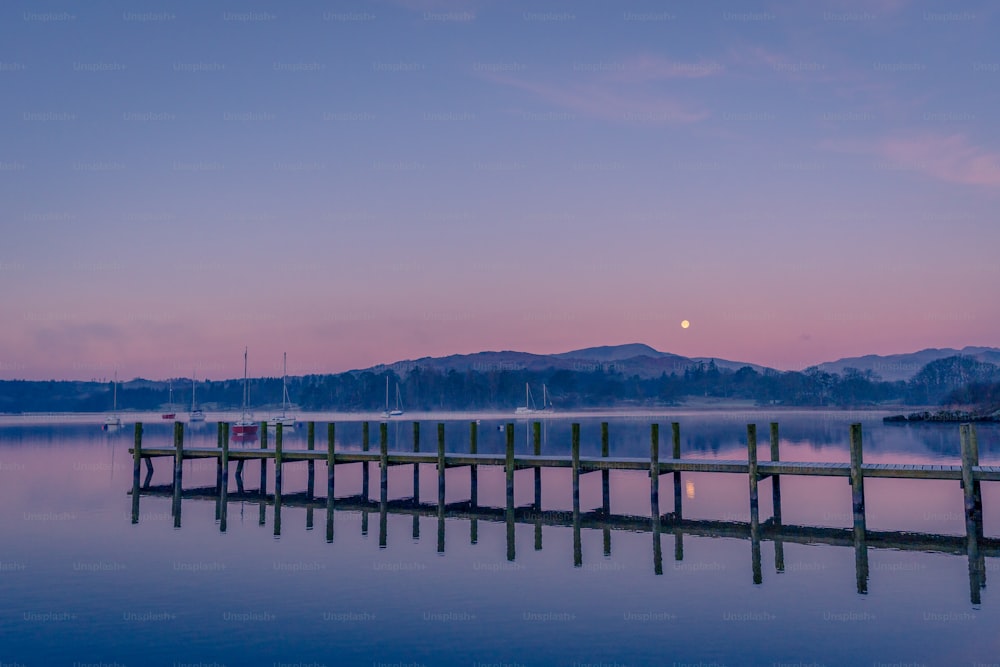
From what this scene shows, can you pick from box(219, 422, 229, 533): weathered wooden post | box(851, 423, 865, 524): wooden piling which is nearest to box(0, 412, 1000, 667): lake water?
box(219, 422, 229, 533): weathered wooden post

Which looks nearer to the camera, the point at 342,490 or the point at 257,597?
the point at 257,597

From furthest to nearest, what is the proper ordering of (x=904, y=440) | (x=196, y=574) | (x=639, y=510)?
(x=904, y=440) < (x=639, y=510) < (x=196, y=574)

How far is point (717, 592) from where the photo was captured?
21.8 meters

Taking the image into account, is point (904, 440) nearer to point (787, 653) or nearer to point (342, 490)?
point (342, 490)

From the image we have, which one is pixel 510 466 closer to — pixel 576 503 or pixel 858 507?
pixel 576 503

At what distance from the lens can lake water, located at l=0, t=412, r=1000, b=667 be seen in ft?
58.1

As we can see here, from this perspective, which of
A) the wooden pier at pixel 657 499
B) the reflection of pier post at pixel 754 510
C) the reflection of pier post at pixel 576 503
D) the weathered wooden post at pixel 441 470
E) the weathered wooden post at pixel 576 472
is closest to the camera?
the wooden pier at pixel 657 499

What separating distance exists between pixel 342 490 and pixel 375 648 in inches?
1121

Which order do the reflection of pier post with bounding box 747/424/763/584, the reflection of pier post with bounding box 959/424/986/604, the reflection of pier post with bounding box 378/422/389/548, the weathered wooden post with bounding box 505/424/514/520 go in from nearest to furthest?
the reflection of pier post with bounding box 959/424/986/604 < the reflection of pier post with bounding box 747/424/763/584 < the weathered wooden post with bounding box 505/424/514/520 < the reflection of pier post with bounding box 378/422/389/548

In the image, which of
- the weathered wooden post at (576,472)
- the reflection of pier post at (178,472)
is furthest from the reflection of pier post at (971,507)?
the reflection of pier post at (178,472)

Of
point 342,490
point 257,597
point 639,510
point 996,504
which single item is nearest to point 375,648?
point 257,597

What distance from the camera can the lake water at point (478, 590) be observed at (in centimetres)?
1772

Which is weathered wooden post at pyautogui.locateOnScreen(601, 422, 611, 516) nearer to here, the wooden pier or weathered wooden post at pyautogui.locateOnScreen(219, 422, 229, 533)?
the wooden pier

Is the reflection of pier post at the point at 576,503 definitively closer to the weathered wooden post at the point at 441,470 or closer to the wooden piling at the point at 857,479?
the weathered wooden post at the point at 441,470
